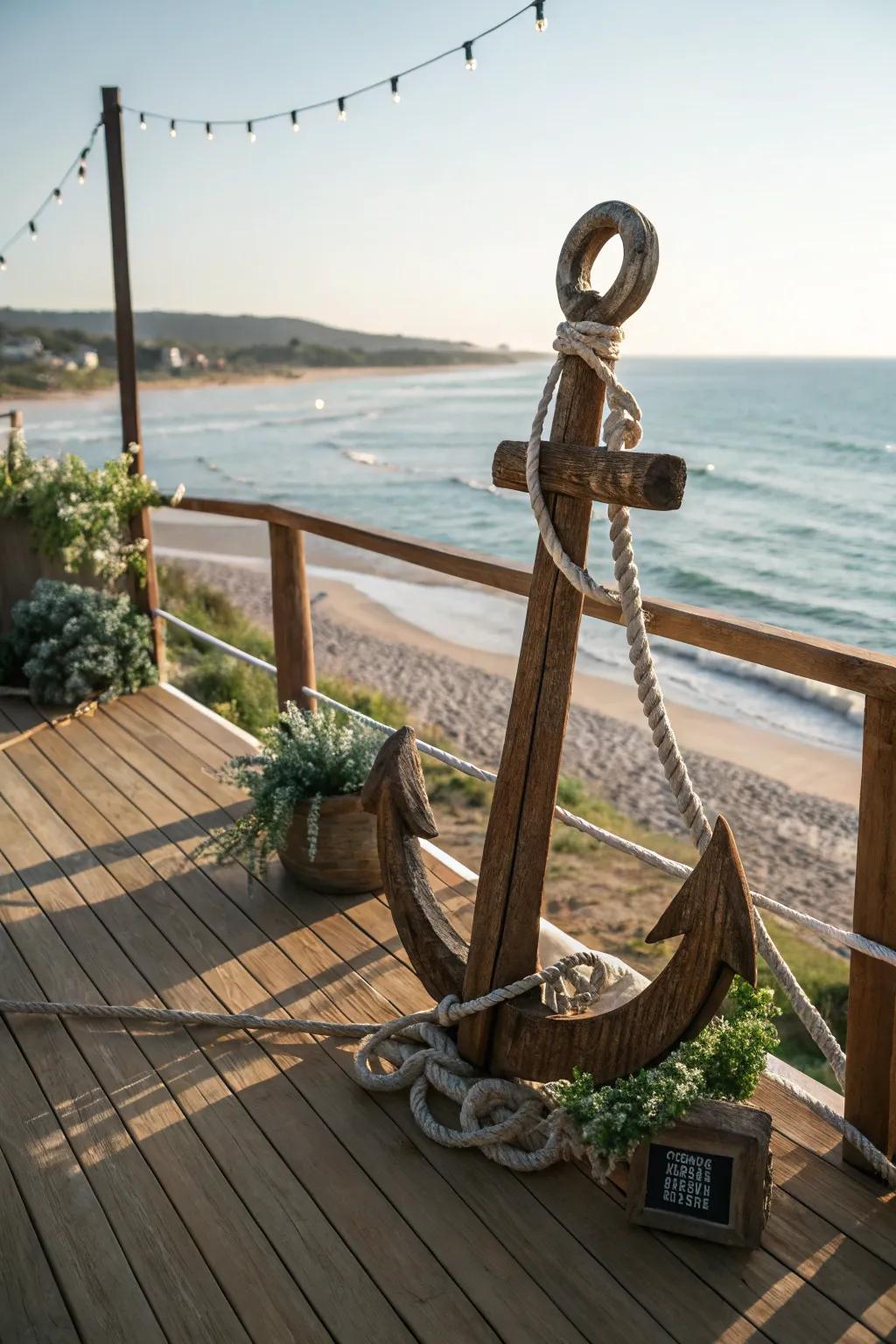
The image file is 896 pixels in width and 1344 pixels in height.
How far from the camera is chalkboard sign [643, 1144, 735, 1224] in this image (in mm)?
1638

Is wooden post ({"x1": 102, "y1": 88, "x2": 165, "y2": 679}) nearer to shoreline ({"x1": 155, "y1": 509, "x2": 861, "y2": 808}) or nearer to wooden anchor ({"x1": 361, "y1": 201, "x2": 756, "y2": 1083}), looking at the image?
wooden anchor ({"x1": 361, "y1": 201, "x2": 756, "y2": 1083})

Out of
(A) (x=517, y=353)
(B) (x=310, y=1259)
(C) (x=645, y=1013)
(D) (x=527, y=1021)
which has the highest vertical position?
(A) (x=517, y=353)

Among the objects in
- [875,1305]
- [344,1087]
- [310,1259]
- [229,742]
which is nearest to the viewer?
[875,1305]

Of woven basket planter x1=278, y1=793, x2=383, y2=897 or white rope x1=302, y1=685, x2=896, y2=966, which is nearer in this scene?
white rope x1=302, y1=685, x2=896, y2=966

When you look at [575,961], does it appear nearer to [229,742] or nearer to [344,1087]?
[344,1087]

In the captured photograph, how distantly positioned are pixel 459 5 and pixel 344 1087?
13267 millimetres

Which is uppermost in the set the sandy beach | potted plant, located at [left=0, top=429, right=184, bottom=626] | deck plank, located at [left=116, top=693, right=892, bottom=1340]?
potted plant, located at [left=0, top=429, right=184, bottom=626]

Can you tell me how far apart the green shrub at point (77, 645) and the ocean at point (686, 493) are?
1.64m

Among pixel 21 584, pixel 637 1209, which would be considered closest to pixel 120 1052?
pixel 637 1209

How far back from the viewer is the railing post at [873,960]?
1677 millimetres

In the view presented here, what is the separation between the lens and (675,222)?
46.2 metres

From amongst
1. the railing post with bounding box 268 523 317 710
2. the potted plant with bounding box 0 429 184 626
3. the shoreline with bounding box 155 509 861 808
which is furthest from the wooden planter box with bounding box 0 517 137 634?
the shoreline with bounding box 155 509 861 808

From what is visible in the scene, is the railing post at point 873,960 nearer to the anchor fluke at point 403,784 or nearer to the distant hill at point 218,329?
the anchor fluke at point 403,784

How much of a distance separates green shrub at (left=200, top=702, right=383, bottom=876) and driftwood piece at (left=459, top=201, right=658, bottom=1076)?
0.81 metres
